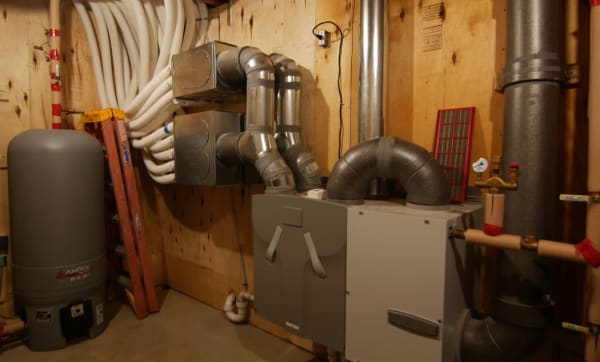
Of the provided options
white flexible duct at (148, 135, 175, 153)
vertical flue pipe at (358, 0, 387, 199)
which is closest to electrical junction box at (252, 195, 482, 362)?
vertical flue pipe at (358, 0, 387, 199)

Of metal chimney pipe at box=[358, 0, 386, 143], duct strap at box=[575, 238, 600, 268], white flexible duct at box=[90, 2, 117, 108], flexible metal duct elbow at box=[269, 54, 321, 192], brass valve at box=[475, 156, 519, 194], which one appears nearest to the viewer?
duct strap at box=[575, 238, 600, 268]

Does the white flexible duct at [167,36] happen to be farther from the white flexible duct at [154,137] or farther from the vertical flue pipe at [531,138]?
the vertical flue pipe at [531,138]

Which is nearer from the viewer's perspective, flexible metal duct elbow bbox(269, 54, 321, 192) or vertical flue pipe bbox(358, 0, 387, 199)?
vertical flue pipe bbox(358, 0, 387, 199)

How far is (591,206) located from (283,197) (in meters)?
0.99

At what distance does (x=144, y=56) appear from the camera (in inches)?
92.1

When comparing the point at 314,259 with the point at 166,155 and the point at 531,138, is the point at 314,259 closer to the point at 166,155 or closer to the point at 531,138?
the point at 531,138

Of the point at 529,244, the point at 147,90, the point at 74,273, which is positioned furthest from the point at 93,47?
the point at 529,244

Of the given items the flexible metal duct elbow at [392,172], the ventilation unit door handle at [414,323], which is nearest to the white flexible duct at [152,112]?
the flexible metal duct elbow at [392,172]

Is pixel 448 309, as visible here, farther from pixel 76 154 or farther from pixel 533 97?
pixel 76 154

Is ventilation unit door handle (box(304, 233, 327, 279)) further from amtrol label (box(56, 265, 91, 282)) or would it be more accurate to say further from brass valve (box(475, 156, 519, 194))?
amtrol label (box(56, 265, 91, 282))

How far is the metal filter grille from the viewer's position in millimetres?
1365

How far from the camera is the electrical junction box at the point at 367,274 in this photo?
1.09 metres

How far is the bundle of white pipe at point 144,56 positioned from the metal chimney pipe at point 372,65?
4.26 feet

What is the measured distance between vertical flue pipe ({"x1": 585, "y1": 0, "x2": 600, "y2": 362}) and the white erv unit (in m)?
0.33
